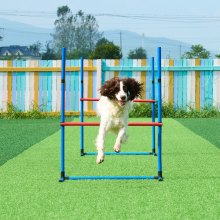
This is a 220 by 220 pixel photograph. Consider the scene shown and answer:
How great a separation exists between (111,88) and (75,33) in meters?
113

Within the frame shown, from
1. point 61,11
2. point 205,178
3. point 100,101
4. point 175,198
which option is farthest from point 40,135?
point 61,11

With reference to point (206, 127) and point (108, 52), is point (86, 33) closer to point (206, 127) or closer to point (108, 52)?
point (108, 52)

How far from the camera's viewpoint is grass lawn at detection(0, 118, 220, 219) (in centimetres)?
491

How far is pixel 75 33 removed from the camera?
119 metres

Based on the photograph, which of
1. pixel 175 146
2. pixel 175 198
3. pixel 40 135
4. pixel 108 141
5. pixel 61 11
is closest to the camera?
pixel 175 198

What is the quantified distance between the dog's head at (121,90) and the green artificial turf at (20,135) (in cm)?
179

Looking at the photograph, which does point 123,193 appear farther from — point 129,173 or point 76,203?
point 129,173

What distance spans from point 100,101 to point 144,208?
2624 millimetres

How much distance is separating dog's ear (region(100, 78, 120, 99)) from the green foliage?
32.8 ft

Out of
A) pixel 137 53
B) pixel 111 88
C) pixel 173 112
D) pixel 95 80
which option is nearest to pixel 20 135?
pixel 111 88

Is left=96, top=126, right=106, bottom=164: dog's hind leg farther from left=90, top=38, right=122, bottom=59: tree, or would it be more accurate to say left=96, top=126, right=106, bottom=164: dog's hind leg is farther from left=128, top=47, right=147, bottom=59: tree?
left=128, top=47, right=147, bottom=59: tree

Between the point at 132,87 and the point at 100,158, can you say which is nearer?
the point at 100,158

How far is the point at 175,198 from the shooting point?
545 cm

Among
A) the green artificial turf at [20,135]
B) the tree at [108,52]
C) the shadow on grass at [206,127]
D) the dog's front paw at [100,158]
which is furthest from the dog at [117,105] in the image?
the tree at [108,52]
